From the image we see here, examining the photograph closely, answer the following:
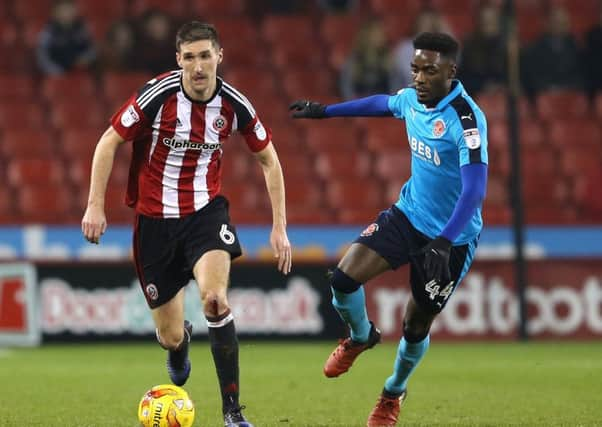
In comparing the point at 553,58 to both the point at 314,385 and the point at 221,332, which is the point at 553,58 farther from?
the point at 221,332

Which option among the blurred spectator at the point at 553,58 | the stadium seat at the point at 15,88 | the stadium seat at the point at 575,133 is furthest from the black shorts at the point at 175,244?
the stadium seat at the point at 575,133

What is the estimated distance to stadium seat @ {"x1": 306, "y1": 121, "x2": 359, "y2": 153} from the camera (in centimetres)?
1750

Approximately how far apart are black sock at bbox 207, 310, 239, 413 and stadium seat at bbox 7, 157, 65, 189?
9.30m

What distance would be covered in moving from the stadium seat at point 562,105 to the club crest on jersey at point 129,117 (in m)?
11.5

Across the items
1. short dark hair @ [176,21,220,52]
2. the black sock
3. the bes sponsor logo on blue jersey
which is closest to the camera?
the black sock

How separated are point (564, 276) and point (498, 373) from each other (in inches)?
152

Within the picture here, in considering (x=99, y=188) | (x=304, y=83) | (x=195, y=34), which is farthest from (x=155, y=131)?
(x=304, y=83)

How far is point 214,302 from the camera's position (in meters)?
7.36

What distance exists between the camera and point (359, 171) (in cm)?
1714

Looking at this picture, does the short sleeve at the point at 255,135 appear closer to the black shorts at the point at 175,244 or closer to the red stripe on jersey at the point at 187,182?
the red stripe on jersey at the point at 187,182

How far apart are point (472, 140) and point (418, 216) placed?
799 mm

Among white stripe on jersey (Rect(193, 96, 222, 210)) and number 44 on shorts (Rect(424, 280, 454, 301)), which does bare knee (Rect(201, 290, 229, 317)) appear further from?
number 44 on shorts (Rect(424, 280, 454, 301))

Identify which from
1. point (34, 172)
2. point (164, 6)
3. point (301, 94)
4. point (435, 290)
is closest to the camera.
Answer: point (435, 290)

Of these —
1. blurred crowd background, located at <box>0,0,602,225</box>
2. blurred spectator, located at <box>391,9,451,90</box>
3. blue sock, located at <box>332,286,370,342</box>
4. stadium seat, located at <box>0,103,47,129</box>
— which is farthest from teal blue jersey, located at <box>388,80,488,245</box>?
stadium seat, located at <box>0,103,47,129</box>
